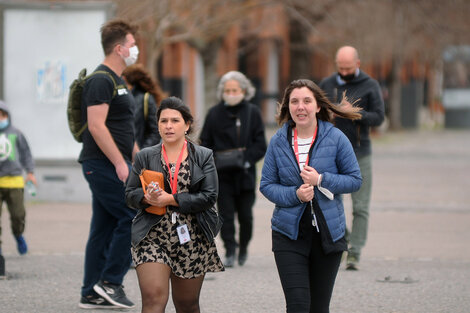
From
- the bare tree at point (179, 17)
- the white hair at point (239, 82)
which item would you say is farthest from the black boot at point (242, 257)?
the bare tree at point (179, 17)

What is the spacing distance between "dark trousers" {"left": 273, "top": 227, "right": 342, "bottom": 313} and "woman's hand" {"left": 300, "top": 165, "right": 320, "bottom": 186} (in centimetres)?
28

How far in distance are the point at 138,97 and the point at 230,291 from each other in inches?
80.2

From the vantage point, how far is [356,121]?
8.46 m

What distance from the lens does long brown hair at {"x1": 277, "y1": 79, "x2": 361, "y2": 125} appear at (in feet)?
17.5

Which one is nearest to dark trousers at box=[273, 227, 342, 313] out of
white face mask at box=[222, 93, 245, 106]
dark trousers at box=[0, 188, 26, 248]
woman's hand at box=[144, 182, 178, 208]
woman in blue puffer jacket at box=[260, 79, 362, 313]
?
woman in blue puffer jacket at box=[260, 79, 362, 313]

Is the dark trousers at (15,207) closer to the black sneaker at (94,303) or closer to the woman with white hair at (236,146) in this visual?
the woman with white hair at (236,146)

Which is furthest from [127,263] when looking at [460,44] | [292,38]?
[460,44]

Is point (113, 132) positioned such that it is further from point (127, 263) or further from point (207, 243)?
point (207, 243)

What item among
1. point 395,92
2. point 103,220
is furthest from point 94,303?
point 395,92

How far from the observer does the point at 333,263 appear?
5.18m

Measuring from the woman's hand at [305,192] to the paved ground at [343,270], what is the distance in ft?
6.28

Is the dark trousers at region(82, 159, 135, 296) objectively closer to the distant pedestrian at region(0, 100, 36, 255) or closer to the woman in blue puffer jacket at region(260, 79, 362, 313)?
the woman in blue puffer jacket at region(260, 79, 362, 313)

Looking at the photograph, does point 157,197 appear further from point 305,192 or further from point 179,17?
point 179,17

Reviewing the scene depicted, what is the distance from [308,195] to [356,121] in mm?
3543
